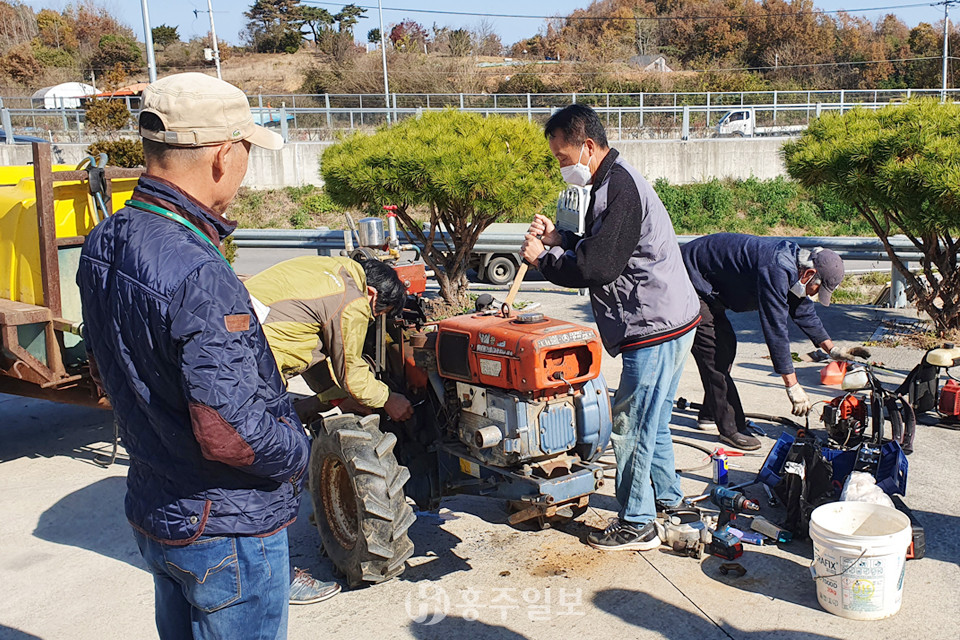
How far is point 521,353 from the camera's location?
388cm

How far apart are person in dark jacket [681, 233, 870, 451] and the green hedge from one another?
15094 millimetres

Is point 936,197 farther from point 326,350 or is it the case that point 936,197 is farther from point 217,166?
point 217,166

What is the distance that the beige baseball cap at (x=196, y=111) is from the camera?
1.94 metres

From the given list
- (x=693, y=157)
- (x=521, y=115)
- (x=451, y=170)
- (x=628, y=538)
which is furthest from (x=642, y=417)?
(x=693, y=157)

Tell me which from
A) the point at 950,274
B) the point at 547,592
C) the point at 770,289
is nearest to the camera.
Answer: the point at 547,592

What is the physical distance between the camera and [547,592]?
158 inches

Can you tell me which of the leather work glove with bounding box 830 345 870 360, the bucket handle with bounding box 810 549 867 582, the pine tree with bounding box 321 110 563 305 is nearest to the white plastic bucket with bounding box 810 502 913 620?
the bucket handle with bounding box 810 549 867 582

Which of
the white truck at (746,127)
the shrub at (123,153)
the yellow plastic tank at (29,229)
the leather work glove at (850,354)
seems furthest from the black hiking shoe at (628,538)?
the white truck at (746,127)

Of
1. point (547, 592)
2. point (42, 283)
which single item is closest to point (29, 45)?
point (42, 283)

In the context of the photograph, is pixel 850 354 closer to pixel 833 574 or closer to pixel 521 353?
pixel 833 574

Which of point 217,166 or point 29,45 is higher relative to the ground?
point 29,45

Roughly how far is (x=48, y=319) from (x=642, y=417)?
12.1 feet

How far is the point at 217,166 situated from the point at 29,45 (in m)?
48.9

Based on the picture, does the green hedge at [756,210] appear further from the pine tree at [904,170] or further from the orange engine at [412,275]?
the orange engine at [412,275]
